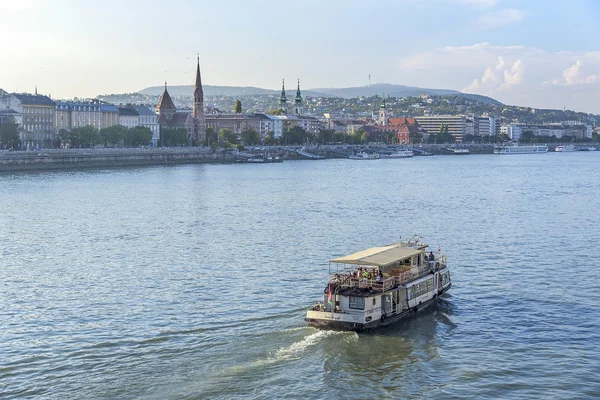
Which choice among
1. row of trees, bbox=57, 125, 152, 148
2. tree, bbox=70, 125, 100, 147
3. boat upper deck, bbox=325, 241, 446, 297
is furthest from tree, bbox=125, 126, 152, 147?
boat upper deck, bbox=325, 241, 446, 297

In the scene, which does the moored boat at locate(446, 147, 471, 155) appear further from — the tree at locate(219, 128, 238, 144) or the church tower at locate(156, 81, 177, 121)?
the tree at locate(219, 128, 238, 144)

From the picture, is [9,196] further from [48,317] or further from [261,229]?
[48,317]

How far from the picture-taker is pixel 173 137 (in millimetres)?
121875

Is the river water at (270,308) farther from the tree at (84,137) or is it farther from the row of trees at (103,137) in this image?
the row of trees at (103,137)

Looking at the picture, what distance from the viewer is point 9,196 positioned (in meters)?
50.5

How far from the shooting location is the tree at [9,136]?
95050 mm

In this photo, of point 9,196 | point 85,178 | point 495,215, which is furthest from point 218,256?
point 85,178

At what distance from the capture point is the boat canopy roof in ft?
66.0

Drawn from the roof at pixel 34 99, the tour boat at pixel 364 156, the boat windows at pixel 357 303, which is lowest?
the tour boat at pixel 364 156

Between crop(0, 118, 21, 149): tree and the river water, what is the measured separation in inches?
2184

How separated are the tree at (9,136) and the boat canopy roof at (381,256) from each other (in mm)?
79851

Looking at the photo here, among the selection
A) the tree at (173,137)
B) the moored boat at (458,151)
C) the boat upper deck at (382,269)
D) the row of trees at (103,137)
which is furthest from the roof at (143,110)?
the boat upper deck at (382,269)

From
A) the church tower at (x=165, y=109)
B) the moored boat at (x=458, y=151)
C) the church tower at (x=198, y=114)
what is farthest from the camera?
the moored boat at (x=458, y=151)

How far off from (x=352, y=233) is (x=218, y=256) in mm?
7382
